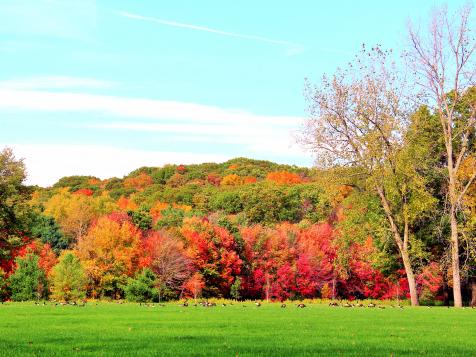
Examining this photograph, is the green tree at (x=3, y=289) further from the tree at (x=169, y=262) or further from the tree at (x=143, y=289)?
the tree at (x=143, y=289)

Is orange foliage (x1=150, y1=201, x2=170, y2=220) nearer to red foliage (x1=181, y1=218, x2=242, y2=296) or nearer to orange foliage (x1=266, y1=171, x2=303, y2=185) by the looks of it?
orange foliage (x1=266, y1=171, x2=303, y2=185)

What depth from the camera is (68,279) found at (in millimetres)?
63094

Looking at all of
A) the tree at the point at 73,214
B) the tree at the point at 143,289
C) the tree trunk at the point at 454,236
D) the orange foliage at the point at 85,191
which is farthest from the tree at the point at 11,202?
the orange foliage at the point at 85,191

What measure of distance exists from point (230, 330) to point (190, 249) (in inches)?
2296

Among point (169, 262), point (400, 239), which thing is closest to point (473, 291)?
point (400, 239)

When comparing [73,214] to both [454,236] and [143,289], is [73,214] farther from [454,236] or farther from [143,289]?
[454,236]

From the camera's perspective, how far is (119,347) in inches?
614

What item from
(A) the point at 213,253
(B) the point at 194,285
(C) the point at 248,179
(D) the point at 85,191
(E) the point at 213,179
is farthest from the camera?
(E) the point at 213,179

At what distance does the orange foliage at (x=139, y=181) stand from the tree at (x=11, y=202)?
102598mm

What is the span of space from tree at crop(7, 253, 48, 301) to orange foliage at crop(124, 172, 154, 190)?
343 feet

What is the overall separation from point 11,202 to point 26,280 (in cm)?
784

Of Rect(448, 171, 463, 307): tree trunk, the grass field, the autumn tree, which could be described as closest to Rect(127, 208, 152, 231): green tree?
the autumn tree

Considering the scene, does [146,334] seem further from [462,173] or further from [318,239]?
[318,239]

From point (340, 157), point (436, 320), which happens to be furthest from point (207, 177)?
point (436, 320)
